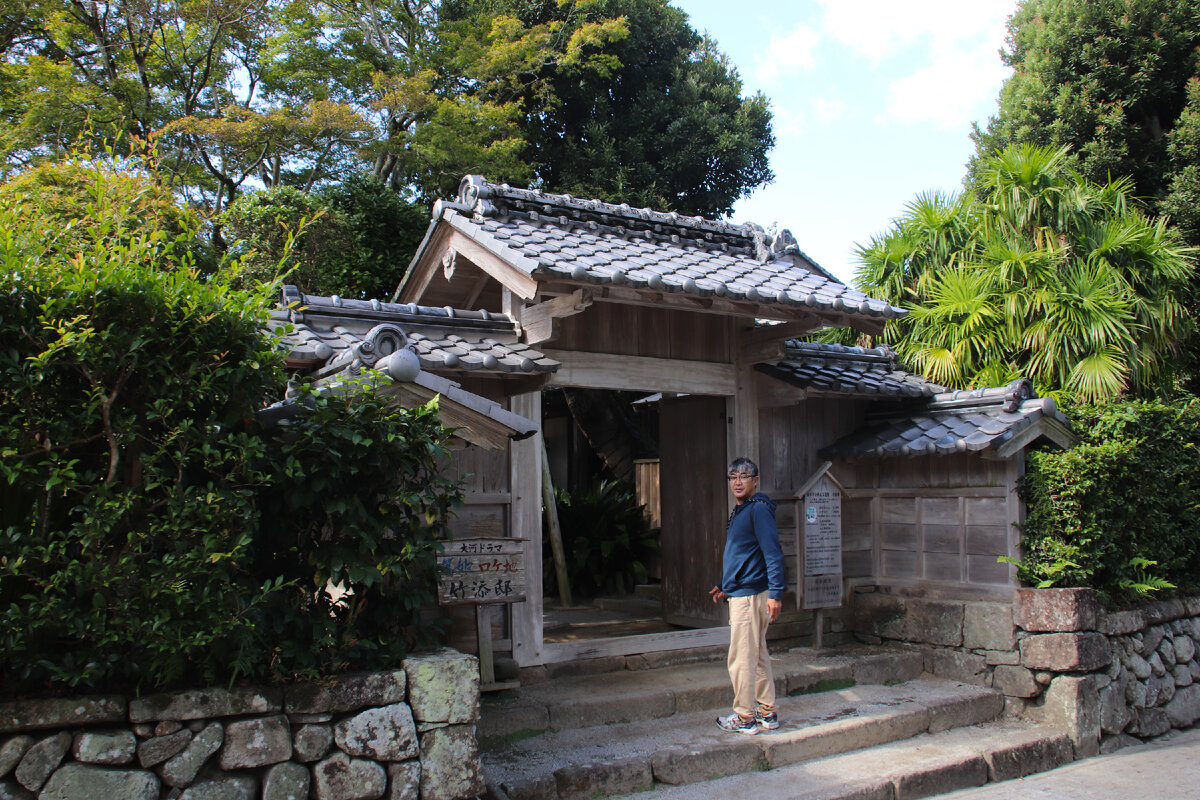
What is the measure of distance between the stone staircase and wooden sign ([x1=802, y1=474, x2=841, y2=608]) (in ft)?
1.98

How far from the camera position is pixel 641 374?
7633mm

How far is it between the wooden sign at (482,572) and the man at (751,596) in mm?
1575

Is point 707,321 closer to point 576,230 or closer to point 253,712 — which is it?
point 576,230

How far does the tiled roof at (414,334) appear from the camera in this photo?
5.86 metres

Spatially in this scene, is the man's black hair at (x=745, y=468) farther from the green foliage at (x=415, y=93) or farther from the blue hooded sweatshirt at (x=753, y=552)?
the green foliage at (x=415, y=93)

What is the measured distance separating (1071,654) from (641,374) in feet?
14.3

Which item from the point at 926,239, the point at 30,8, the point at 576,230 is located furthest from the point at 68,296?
the point at 30,8

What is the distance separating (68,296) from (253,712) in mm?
2047

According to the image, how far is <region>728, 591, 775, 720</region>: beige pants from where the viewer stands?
609cm

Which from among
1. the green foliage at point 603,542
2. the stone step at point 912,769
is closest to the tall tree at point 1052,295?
the stone step at point 912,769

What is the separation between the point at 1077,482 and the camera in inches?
283

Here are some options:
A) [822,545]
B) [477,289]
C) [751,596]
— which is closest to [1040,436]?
[822,545]

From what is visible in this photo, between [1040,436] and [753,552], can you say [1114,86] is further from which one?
[753,552]

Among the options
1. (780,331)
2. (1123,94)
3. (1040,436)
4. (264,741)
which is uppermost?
(1123,94)
